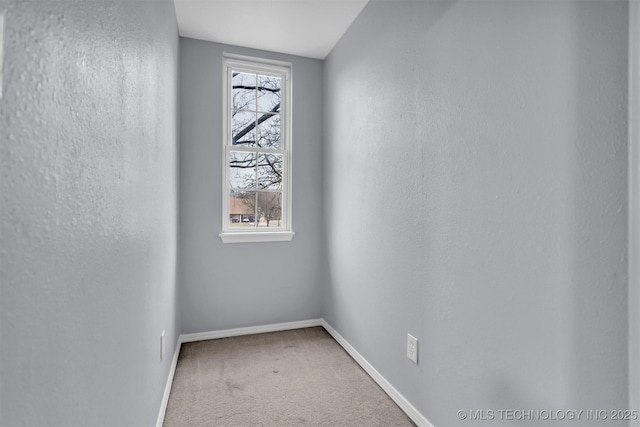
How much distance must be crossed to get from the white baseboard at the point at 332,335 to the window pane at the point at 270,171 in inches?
49.0

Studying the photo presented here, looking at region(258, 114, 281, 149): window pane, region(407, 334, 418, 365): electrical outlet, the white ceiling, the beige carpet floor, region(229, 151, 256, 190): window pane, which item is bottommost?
the beige carpet floor

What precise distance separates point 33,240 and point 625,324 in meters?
1.30

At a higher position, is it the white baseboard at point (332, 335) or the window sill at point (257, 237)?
the window sill at point (257, 237)

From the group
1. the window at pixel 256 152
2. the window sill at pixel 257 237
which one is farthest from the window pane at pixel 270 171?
the window sill at pixel 257 237

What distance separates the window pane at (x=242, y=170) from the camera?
2875 millimetres

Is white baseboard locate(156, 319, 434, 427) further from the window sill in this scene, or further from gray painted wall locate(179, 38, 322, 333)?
the window sill

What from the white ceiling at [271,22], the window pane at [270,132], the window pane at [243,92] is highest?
the white ceiling at [271,22]

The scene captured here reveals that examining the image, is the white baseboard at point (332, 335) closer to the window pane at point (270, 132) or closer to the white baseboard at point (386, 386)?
the white baseboard at point (386, 386)

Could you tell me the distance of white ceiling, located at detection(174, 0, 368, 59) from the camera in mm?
2242

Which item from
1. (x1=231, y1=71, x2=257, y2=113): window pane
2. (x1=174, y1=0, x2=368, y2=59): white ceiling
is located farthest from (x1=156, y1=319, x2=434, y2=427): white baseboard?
(x1=174, y1=0, x2=368, y2=59): white ceiling

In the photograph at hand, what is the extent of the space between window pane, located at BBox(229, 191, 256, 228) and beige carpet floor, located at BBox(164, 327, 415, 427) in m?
0.99
